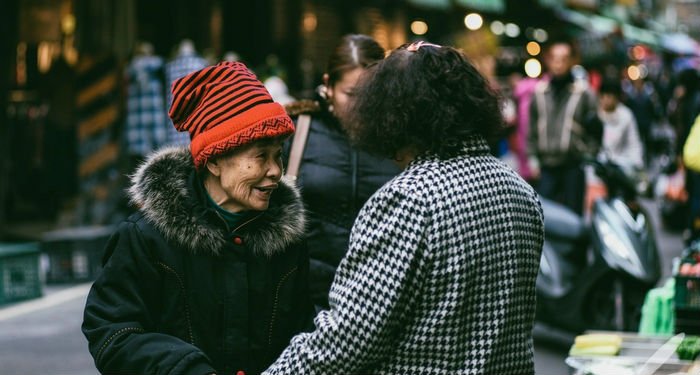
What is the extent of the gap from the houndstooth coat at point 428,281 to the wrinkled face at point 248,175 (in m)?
0.42

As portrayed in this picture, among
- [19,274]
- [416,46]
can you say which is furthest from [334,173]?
[19,274]

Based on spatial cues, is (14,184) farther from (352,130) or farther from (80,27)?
(352,130)

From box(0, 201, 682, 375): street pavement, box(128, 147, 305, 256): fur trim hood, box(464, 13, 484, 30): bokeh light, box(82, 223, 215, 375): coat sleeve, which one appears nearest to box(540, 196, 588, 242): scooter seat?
box(0, 201, 682, 375): street pavement

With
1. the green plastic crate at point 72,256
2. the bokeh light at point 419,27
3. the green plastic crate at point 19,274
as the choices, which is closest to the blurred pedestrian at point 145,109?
the green plastic crate at point 72,256

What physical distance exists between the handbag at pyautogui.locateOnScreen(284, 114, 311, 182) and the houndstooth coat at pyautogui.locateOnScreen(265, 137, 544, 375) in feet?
5.26

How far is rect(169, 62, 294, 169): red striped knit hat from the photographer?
2.80 meters

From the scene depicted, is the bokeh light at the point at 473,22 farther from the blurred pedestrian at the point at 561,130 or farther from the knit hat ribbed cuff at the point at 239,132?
the knit hat ribbed cuff at the point at 239,132

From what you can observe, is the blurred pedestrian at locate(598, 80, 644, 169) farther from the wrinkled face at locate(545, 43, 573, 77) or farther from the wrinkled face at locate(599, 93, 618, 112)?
the wrinkled face at locate(545, 43, 573, 77)

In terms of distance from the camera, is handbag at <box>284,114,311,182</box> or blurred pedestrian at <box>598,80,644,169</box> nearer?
handbag at <box>284,114,311,182</box>

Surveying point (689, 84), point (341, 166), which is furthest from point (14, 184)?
point (341, 166)

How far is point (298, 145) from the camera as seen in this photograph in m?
4.25

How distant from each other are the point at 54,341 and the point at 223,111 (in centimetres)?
565

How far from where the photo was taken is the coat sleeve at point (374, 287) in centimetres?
250

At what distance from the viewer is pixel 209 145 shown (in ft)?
9.22
